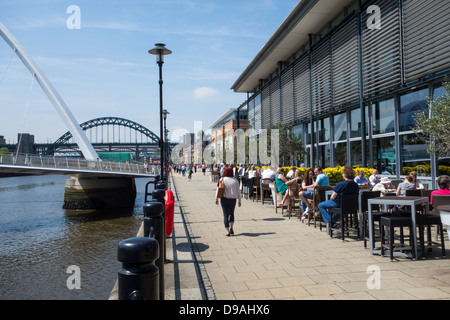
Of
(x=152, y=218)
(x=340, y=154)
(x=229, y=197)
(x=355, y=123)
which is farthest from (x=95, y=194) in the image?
(x=152, y=218)

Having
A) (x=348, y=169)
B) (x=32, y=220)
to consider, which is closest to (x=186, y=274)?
(x=348, y=169)

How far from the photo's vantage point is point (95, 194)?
3284 centimetres

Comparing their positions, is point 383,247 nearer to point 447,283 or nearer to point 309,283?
point 447,283

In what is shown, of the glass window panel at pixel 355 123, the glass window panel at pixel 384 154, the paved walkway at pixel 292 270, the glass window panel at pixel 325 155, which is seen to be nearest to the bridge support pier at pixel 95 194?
the glass window panel at pixel 325 155

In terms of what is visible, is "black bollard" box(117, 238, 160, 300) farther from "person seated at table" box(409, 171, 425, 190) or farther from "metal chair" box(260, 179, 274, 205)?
"metal chair" box(260, 179, 274, 205)

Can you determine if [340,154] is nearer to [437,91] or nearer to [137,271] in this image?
[437,91]

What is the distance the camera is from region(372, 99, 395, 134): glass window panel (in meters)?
13.6

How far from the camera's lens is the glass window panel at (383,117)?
13.6m

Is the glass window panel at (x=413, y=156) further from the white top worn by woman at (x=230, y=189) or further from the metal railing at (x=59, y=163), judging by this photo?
the metal railing at (x=59, y=163)

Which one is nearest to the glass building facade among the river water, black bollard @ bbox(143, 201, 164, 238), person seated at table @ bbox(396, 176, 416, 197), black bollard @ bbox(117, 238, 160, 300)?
person seated at table @ bbox(396, 176, 416, 197)

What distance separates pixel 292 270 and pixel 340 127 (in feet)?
45.8

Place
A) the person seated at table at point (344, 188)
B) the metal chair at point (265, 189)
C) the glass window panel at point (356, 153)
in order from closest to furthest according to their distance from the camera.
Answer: the person seated at table at point (344, 188)
the metal chair at point (265, 189)
the glass window panel at point (356, 153)

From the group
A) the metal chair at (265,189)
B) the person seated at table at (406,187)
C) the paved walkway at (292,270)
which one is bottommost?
the paved walkway at (292,270)

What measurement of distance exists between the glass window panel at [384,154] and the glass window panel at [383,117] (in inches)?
15.2
